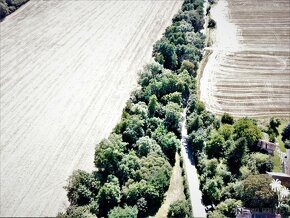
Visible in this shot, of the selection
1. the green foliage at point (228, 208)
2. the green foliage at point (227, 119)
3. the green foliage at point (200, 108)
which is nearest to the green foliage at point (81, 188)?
the green foliage at point (228, 208)

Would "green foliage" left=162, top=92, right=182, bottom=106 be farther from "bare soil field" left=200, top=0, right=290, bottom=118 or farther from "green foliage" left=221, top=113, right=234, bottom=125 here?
"green foliage" left=221, top=113, right=234, bottom=125

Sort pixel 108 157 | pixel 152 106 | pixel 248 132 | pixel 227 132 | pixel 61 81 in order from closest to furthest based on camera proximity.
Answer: pixel 108 157, pixel 248 132, pixel 227 132, pixel 152 106, pixel 61 81

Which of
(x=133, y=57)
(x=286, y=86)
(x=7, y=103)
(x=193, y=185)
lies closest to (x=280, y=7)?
(x=286, y=86)

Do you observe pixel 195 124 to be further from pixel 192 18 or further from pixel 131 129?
pixel 192 18

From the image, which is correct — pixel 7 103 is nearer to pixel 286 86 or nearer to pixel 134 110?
pixel 134 110

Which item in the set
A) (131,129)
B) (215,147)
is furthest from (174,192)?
(131,129)

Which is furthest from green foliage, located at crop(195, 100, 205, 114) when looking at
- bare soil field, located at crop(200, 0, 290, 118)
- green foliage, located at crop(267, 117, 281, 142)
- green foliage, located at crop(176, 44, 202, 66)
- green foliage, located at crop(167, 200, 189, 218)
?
green foliage, located at crop(167, 200, 189, 218)
